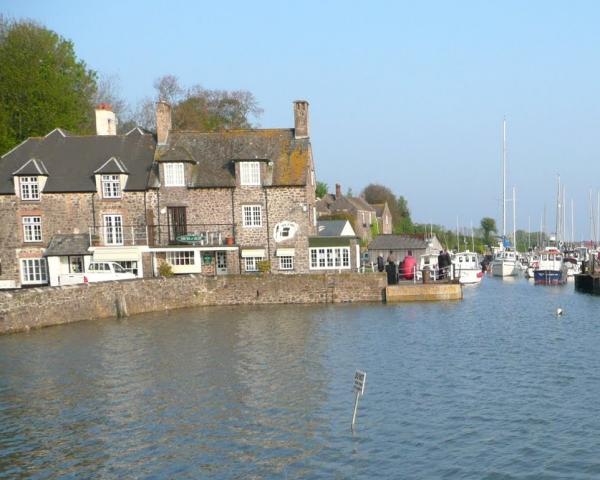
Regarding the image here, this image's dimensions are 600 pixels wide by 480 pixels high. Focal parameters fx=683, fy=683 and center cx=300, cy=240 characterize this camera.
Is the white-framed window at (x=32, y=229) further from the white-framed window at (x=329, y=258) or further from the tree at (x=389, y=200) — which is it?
the tree at (x=389, y=200)

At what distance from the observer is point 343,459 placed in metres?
13.4

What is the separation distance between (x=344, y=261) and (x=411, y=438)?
29.0 meters

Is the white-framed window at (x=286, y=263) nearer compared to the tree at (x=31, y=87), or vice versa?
the white-framed window at (x=286, y=263)

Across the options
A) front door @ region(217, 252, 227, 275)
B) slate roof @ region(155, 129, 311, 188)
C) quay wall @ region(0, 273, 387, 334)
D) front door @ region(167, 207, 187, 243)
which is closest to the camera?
quay wall @ region(0, 273, 387, 334)

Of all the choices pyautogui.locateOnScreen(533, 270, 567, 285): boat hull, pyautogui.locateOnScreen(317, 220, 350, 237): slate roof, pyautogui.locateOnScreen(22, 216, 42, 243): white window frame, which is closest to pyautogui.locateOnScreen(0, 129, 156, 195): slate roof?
pyautogui.locateOnScreen(22, 216, 42, 243): white window frame

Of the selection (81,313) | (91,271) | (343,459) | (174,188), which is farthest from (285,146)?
(343,459)

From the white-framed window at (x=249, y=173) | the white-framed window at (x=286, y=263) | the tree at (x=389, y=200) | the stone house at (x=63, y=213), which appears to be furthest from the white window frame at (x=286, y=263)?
the tree at (x=389, y=200)

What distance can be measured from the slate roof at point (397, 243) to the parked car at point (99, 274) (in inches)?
1113

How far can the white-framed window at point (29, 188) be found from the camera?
43.0m

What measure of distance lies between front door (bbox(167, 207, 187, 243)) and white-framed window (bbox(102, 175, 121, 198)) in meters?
3.41

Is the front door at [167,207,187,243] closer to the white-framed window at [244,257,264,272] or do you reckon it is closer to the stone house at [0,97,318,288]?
the stone house at [0,97,318,288]

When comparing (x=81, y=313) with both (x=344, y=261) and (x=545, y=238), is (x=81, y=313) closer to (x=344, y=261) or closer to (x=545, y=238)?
(x=344, y=261)

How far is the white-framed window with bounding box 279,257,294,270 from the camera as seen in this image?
43.7 metres

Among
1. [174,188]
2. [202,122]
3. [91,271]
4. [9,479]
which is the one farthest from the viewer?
[202,122]
